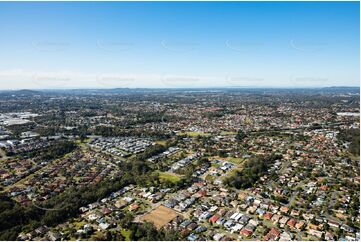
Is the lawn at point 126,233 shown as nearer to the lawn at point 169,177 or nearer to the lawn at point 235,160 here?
the lawn at point 169,177

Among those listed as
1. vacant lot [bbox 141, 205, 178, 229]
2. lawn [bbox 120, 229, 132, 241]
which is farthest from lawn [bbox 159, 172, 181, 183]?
lawn [bbox 120, 229, 132, 241]

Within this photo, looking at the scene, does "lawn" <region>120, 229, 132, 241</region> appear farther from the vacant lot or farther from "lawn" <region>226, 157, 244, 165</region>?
"lawn" <region>226, 157, 244, 165</region>

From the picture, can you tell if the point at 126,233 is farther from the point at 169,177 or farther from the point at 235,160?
the point at 235,160

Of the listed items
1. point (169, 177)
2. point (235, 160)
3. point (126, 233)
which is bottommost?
point (126, 233)

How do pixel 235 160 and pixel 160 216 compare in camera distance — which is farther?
pixel 235 160

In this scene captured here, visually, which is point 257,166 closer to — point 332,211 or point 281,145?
point 332,211

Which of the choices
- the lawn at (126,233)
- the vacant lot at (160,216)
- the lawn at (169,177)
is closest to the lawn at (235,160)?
the lawn at (169,177)

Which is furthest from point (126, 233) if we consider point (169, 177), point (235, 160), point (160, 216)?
point (235, 160)

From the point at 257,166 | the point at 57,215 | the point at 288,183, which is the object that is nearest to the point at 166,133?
the point at 257,166

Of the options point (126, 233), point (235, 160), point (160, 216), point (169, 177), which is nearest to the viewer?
point (126, 233)
